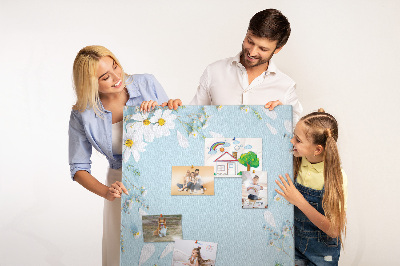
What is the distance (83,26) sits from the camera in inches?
169

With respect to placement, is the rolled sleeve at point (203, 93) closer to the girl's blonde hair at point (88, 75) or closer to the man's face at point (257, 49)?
the man's face at point (257, 49)

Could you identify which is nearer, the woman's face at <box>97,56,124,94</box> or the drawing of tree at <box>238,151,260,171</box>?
the drawing of tree at <box>238,151,260,171</box>

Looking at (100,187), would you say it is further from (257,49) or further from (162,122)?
(257,49)

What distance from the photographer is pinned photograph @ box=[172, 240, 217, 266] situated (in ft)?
7.99

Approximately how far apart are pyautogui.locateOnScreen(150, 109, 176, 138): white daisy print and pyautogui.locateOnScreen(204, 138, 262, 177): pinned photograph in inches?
6.9

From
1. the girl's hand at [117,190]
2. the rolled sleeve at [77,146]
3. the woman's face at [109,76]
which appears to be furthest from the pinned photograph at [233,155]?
the rolled sleeve at [77,146]

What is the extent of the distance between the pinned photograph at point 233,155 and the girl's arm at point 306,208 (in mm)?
143

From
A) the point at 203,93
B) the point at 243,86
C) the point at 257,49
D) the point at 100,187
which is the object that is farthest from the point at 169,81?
the point at 100,187

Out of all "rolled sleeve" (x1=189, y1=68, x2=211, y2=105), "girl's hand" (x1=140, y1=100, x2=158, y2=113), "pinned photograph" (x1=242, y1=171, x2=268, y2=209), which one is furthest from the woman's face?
"pinned photograph" (x1=242, y1=171, x2=268, y2=209)

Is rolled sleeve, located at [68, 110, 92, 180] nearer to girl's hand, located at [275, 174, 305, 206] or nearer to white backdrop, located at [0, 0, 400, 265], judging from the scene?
girl's hand, located at [275, 174, 305, 206]

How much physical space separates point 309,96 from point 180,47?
3.15 ft

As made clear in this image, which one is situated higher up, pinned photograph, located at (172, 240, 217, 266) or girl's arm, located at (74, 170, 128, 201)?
girl's arm, located at (74, 170, 128, 201)
